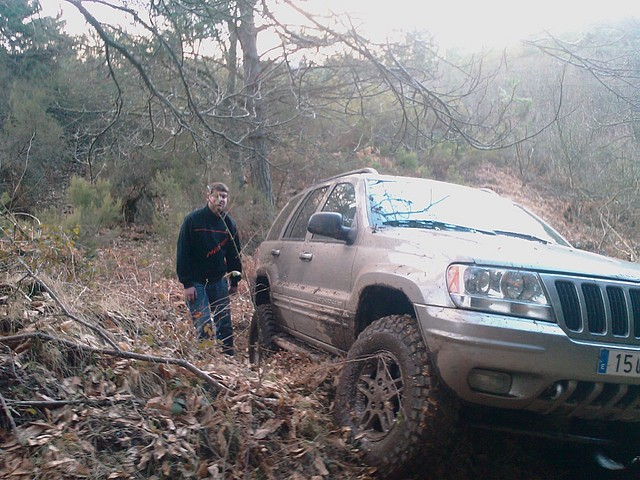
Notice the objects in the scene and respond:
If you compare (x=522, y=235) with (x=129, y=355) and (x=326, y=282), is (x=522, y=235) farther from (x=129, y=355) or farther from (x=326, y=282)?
(x=129, y=355)

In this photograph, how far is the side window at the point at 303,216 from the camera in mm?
5870

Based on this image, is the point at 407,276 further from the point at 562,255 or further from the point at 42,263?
the point at 42,263

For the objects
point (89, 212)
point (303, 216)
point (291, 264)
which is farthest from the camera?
point (89, 212)

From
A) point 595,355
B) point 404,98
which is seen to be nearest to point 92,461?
point 595,355

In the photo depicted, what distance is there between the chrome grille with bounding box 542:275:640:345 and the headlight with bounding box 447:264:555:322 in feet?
0.21

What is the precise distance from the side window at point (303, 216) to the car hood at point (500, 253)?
156cm

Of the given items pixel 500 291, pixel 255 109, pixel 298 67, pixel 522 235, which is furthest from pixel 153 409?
pixel 255 109

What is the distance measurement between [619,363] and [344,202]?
2551mm

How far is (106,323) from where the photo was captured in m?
4.54

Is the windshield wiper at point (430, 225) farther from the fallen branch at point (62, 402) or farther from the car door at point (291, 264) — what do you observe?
the fallen branch at point (62, 402)

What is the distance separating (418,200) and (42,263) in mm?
2780

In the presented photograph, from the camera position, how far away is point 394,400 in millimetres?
3701

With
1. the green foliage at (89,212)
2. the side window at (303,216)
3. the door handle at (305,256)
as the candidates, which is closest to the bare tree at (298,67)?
the side window at (303,216)

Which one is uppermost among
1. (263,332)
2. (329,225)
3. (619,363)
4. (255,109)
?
(255,109)
